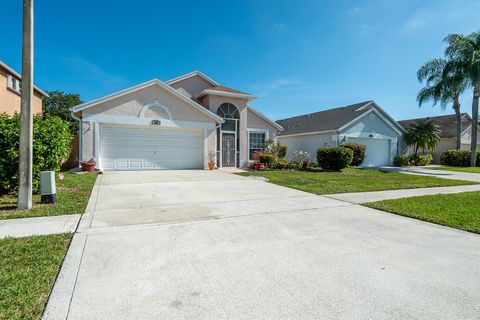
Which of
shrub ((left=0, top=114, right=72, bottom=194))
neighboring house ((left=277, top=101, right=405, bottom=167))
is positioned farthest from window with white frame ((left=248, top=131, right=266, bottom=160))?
shrub ((left=0, top=114, right=72, bottom=194))

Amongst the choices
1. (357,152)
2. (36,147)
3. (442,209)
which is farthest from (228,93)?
(442,209)

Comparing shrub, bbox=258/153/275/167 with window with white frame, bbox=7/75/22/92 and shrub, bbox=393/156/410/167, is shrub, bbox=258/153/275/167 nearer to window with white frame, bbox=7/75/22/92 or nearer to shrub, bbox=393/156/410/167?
shrub, bbox=393/156/410/167

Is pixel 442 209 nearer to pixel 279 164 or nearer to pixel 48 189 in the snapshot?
pixel 48 189

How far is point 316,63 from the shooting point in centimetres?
1580

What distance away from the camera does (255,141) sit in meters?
18.5

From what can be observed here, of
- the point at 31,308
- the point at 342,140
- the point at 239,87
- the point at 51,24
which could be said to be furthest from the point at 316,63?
the point at 31,308

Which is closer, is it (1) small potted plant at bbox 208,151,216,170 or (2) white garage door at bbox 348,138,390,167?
(1) small potted plant at bbox 208,151,216,170

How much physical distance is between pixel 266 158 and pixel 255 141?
2.41 m

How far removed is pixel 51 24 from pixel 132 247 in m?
11.8

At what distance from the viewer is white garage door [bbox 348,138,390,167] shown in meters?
21.6

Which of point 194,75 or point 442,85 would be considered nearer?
point 194,75

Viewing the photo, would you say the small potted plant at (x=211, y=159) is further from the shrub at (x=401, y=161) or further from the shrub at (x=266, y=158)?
the shrub at (x=401, y=161)

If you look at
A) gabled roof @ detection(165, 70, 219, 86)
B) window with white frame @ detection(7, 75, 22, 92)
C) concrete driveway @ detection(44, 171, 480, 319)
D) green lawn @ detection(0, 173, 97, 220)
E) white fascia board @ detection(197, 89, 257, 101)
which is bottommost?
concrete driveway @ detection(44, 171, 480, 319)

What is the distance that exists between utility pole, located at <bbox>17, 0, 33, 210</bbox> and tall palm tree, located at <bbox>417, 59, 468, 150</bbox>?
90.2 feet
